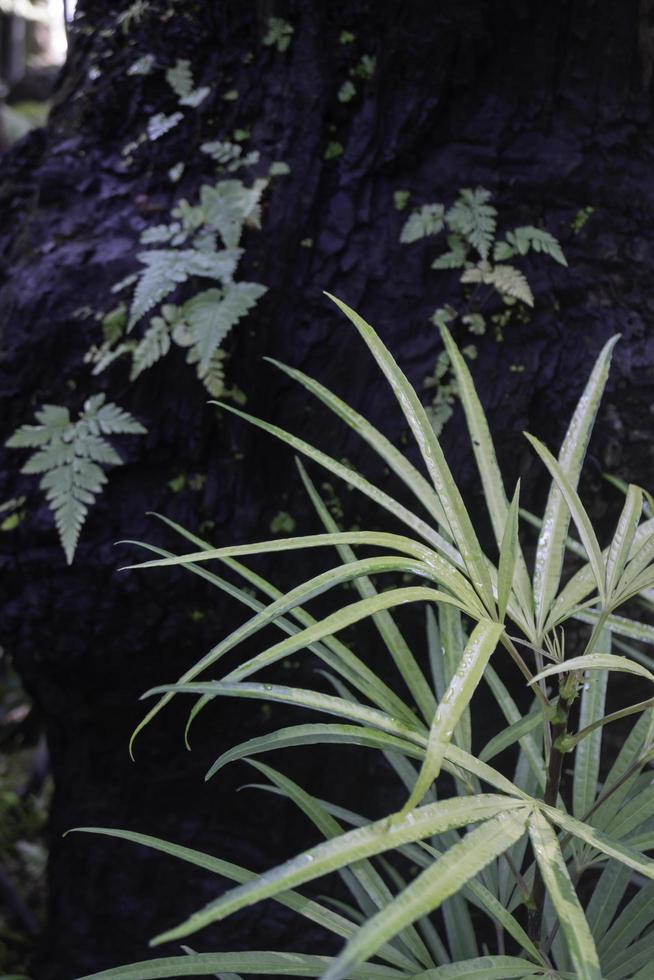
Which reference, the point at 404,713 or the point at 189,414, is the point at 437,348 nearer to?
the point at 189,414

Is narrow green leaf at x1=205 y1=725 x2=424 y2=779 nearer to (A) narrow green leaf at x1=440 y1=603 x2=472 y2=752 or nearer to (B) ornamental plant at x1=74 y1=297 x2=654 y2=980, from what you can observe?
(B) ornamental plant at x1=74 y1=297 x2=654 y2=980

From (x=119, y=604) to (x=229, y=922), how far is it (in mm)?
670

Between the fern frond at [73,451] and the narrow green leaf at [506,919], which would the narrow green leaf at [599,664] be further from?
the fern frond at [73,451]

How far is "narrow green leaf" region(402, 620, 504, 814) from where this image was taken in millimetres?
504

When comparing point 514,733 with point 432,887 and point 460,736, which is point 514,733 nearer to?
point 460,736

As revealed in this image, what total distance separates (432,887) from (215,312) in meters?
0.98

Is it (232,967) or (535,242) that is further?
(535,242)

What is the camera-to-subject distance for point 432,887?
479 mm

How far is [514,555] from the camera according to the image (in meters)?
0.66

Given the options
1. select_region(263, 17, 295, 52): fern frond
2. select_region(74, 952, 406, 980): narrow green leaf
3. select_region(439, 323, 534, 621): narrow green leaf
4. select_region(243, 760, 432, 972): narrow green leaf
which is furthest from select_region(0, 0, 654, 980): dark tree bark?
select_region(74, 952, 406, 980): narrow green leaf

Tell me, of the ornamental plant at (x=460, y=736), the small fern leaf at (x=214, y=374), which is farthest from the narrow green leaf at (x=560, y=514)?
the small fern leaf at (x=214, y=374)

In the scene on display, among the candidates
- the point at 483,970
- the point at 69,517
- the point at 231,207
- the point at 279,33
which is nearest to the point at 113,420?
the point at 69,517

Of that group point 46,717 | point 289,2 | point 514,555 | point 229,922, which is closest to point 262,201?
point 289,2

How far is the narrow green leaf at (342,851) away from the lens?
1.52 ft
